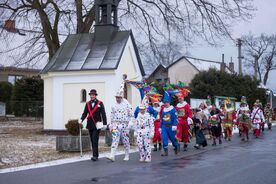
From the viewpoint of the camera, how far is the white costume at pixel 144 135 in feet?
45.9

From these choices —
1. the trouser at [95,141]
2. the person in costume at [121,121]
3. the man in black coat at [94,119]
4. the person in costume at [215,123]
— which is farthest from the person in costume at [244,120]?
the trouser at [95,141]

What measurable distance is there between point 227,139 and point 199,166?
11154 mm

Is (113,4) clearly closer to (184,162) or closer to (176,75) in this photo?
(184,162)

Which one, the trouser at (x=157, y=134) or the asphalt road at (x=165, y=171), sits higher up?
the trouser at (x=157, y=134)

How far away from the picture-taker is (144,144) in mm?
13977

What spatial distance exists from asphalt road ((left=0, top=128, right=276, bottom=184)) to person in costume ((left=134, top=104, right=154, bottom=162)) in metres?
0.30

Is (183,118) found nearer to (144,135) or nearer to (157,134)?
(157,134)

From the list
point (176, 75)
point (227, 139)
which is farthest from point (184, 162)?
point (176, 75)

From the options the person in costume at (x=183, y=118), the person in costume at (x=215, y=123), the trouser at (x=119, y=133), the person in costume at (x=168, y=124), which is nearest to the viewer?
the trouser at (x=119, y=133)

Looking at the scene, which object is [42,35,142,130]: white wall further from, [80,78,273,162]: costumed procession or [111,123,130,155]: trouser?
[111,123,130,155]: trouser

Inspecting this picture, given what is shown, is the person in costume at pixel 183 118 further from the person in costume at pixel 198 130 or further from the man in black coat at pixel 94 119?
the man in black coat at pixel 94 119

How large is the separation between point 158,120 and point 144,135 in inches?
142

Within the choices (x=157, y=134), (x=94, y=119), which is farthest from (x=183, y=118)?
(x=94, y=119)

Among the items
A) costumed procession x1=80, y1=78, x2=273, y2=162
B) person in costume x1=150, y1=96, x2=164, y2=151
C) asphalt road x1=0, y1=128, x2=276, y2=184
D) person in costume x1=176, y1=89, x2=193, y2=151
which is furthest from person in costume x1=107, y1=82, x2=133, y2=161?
person in costume x1=176, y1=89, x2=193, y2=151
